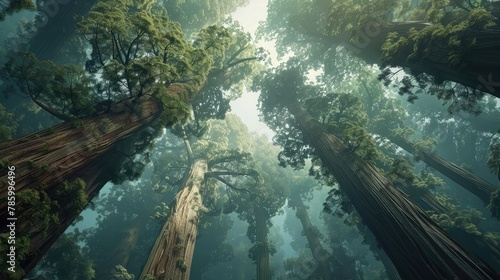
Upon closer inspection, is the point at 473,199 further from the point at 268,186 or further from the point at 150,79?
the point at 150,79

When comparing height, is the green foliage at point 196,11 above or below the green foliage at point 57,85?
above

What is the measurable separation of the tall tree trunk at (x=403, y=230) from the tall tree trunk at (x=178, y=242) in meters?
4.62

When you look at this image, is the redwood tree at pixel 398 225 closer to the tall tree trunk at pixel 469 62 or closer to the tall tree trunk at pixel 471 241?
the tall tree trunk at pixel 469 62

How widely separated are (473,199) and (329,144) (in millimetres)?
26941

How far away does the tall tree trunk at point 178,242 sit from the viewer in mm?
5840

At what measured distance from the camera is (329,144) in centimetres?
769

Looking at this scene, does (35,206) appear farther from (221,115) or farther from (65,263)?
(65,263)

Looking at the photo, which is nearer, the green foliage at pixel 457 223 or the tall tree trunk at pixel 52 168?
the tall tree trunk at pixel 52 168

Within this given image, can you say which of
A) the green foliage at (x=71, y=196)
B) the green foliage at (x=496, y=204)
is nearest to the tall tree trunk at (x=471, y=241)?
the green foliage at (x=496, y=204)

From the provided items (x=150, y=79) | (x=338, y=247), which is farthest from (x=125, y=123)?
(x=338, y=247)

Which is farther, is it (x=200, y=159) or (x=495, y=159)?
(x=200, y=159)

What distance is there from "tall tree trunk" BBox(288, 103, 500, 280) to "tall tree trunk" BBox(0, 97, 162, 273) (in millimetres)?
5107

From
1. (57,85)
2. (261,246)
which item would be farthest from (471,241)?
(57,85)

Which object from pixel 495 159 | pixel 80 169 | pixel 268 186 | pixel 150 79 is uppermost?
pixel 268 186
